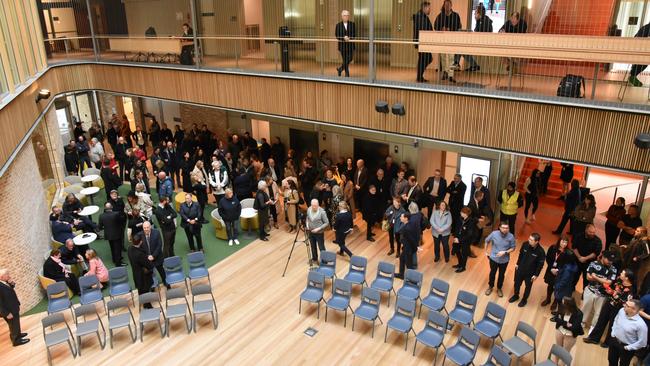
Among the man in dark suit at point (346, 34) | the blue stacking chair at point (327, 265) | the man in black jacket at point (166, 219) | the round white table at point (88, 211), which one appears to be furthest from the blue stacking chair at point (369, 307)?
the round white table at point (88, 211)

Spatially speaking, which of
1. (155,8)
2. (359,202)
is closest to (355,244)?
(359,202)

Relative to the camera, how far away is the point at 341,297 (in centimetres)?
977

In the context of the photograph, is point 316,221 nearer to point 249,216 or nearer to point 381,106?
point 249,216

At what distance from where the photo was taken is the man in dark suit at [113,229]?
37.3ft

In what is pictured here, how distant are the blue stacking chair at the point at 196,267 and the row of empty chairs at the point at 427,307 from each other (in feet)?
7.60

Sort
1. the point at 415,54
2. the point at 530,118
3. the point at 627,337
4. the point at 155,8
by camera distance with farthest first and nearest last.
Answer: the point at 155,8 → the point at 415,54 → the point at 530,118 → the point at 627,337

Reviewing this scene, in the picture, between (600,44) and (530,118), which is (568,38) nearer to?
(600,44)

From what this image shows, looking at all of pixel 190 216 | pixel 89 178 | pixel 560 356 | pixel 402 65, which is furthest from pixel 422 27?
pixel 89 178

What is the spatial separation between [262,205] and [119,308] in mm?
4112

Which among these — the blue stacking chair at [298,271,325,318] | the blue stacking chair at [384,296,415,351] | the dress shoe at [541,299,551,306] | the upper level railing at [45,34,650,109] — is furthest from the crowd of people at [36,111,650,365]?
the upper level railing at [45,34,650,109]

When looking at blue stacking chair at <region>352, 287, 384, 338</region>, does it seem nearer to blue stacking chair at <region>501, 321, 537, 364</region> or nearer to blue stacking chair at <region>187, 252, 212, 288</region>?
blue stacking chair at <region>501, 321, 537, 364</region>

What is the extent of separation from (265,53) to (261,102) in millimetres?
4175

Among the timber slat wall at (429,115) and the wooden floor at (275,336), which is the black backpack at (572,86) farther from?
the wooden floor at (275,336)

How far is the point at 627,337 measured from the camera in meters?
7.52
